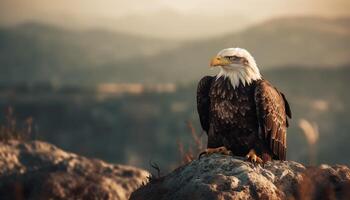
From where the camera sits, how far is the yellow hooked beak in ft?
Result: 32.1

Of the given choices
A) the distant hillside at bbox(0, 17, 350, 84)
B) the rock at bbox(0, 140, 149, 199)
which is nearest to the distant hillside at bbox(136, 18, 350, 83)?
the distant hillside at bbox(0, 17, 350, 84)

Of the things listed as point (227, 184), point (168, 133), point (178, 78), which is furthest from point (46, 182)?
point (178, 78)

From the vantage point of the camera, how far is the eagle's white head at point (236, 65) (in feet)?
32.3

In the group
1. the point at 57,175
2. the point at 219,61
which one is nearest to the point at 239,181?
the point at 219,61

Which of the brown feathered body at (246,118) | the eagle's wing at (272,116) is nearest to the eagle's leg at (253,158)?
the brown feathered body at (246,118)

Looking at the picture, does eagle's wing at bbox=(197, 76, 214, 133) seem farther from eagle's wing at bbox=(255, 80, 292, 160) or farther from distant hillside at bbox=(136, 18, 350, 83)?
distant hillside at bbox=(136, 18, 350, 83)

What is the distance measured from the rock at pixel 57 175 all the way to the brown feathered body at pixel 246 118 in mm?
3296

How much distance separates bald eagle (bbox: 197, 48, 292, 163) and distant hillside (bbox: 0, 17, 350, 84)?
269ft

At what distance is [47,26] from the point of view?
468 ft

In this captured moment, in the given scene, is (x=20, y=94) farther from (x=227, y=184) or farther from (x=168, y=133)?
(x=227, y=184)

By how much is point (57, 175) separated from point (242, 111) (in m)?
4.44

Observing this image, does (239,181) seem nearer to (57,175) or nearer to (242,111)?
(242,111)

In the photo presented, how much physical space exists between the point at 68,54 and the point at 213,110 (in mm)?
108077

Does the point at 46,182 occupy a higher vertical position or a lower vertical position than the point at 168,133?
higher
